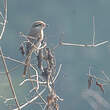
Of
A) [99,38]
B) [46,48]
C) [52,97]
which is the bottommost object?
[99,38]

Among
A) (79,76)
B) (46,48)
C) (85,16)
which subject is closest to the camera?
(46,48)

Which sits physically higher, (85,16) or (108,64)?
(85,16)

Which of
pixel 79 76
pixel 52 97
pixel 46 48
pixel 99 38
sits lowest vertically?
pixel 79 76

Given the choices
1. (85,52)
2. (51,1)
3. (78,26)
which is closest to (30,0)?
(51,1)

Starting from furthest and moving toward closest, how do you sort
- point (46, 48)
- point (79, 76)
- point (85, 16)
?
point (85, 16) → point (79, 76) → point (46, 48)

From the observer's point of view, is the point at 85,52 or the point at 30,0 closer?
the point at 85,52

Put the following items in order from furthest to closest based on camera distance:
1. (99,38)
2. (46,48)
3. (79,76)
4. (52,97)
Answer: (99,38), (79,76), (46,48), (52,97)

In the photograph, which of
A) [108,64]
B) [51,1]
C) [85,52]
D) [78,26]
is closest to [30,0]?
[51,1]

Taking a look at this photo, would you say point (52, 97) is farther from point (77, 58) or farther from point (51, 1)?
point (51, 1)

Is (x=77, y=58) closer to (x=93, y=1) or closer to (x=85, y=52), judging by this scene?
(x=85, y=52)
